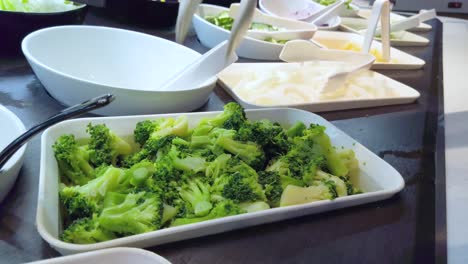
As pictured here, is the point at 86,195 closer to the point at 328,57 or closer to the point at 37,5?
the point at 37,5

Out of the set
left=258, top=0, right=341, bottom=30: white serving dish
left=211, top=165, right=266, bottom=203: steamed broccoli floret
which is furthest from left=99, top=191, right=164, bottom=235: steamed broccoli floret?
left=258, top=0, right=341, bottom=30: white serving dish

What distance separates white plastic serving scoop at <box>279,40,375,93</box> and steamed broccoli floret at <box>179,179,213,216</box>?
0.66 m

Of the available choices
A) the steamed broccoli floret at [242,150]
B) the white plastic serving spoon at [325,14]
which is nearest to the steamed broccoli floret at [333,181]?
the steamed broccoli floret at [242,150]

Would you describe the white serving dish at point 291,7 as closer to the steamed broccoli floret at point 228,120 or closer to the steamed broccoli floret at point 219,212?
the steamed broccoli floret at point 228,120

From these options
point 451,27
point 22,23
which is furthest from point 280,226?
point 451,27

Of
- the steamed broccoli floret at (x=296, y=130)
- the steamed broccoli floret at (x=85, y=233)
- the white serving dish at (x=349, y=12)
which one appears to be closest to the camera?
the steamed broccoli floret at (x=85, y=233)

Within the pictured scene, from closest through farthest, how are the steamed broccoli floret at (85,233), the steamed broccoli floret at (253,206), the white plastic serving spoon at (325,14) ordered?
1. the steamed broccoli floret at (85,233)
2. the steamed broccoli floret at (253,206)
3. the white plastic serving spoon at (325,14)

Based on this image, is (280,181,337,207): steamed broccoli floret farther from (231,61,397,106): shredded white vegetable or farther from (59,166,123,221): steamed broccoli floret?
(231,61,397,106): shredded white vegetable

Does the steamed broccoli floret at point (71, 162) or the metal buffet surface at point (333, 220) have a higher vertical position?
the steamed broccoli floret at point (71, 162)

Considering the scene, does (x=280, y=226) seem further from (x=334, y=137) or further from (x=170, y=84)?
(x=170, y=84)

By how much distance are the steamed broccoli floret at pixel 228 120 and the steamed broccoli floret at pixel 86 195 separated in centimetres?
24

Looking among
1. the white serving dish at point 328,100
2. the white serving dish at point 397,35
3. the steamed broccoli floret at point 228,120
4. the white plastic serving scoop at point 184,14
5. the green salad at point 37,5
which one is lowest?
the white serving dish at point 328,100

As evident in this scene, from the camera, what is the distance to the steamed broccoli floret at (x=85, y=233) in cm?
63

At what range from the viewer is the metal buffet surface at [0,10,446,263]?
686mm
